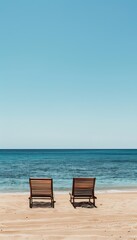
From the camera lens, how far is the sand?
24.3ft

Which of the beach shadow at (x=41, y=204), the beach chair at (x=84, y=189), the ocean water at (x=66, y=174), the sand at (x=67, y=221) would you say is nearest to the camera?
the sand at (x=67, y=221)

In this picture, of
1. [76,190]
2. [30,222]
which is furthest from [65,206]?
[30,222]

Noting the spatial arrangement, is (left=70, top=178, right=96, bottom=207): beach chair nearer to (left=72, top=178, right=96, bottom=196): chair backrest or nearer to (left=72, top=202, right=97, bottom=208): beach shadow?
(left=72, top=178, right=96, bottom=196): chair backrest

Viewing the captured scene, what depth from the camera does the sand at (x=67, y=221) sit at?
7414 mm

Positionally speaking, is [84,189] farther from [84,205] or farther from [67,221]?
[67,221]

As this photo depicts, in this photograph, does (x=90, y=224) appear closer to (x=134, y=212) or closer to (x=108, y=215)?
(x=108, y=215)

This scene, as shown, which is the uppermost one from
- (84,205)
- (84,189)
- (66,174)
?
(84,189)

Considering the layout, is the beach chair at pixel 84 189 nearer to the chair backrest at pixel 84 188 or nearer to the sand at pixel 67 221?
the chair backrest at pixel 84 188

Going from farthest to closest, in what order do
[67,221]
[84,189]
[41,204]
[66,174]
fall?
1. [66,174]
2. [41,204]
3. [84,189]
4. [67,221]

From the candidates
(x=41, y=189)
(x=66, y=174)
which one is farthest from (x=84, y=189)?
(x=66, y=174)

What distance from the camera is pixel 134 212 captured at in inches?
401

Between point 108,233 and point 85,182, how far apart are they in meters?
3.74

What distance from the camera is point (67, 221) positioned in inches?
344

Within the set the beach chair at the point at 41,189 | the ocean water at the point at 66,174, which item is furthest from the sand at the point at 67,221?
the ocean water at the point at 66,174
